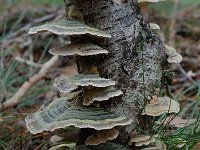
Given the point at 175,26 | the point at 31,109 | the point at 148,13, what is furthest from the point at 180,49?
the point at 31,109

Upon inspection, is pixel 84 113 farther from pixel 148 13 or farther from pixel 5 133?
pixel 148 13

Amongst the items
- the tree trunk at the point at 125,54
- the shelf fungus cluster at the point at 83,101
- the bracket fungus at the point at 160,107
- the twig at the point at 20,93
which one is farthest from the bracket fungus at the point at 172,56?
the twig at the point at 20,93

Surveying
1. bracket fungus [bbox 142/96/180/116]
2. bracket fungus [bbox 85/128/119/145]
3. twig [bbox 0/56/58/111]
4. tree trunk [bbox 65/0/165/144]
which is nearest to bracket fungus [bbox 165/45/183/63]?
tree trunk [bbox 65/0/165/144]

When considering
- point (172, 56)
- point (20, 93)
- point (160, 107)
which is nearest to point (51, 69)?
point (20, 93)

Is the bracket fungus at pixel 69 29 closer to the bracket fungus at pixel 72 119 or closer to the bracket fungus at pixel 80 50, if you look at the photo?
the bracket fungus at pixel 80 50

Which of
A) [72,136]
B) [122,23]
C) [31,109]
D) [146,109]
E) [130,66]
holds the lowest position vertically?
[31,109]

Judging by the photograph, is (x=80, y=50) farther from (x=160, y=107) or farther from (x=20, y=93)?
(x=20, y=93)
